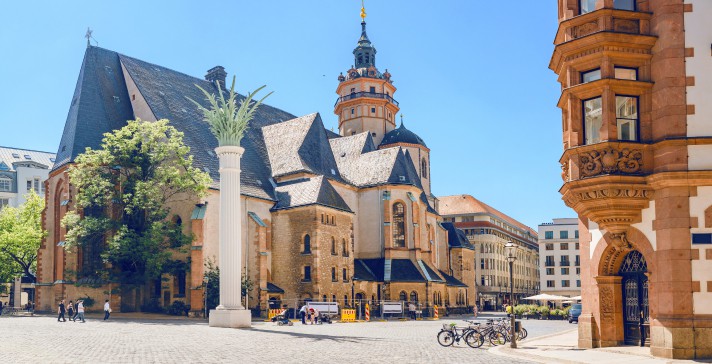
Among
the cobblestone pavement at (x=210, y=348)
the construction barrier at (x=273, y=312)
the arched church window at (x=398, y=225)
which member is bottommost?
the construction barrier at (x=273, y=312)

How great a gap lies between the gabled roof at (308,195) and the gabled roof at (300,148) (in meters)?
2.34

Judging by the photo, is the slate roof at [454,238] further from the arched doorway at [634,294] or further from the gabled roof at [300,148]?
the arched doorway at [634,294]

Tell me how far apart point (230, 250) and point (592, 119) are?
22175 mm

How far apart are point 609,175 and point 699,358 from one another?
235 inches

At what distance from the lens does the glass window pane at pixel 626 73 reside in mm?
23453

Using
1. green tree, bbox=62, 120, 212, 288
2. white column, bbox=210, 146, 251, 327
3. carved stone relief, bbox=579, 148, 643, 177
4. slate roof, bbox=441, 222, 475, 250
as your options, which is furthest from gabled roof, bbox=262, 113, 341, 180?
carved stone relief, bbox=579, 148, 643, 177

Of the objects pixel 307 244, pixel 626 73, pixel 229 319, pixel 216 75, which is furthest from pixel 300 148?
pixel 626 73

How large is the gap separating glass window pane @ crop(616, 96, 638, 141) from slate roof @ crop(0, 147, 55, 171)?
9504 centimetres

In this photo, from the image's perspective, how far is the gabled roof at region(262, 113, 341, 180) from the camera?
65875 millimetres

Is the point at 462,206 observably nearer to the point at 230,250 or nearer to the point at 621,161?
the point at 230,250

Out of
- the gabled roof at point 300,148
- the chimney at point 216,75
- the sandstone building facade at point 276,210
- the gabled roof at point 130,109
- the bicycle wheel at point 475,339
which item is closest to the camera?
the bicycle wheel at point 475,339

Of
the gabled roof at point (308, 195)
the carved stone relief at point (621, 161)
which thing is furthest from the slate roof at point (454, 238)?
the carved stone relief at point (621, 161)

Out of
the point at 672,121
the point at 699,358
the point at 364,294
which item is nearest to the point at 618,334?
the point at 699,358

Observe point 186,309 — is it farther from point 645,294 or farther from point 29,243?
point 645,294
